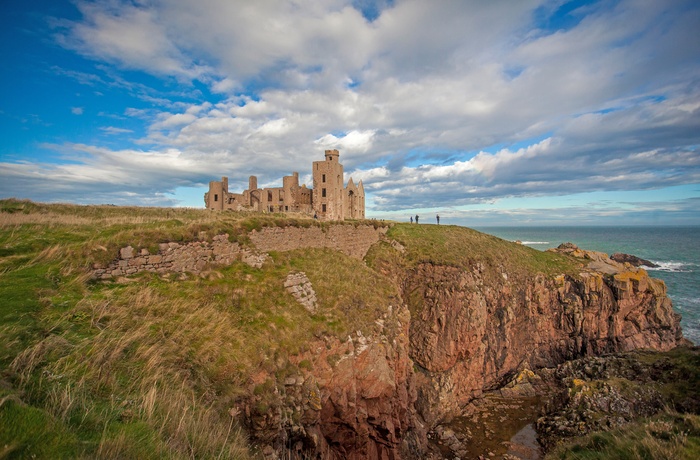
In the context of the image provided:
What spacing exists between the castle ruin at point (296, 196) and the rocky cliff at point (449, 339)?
10.4 metres

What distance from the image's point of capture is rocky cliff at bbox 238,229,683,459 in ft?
49.3

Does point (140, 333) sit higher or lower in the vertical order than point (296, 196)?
lower

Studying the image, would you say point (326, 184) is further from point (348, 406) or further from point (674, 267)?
point (674, 267)

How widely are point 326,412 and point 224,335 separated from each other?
244 inches

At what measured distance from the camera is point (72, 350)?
798 cm

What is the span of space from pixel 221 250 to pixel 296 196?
27734 millimetres

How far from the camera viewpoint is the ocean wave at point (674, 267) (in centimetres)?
7081

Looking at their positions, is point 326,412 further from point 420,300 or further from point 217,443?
point 420,300

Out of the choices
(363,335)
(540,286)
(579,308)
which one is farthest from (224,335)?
(579,308)

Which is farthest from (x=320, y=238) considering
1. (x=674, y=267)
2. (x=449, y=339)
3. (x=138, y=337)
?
(x=674, y=267)

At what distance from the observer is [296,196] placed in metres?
44.8

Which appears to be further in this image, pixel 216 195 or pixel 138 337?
pixel 216 195

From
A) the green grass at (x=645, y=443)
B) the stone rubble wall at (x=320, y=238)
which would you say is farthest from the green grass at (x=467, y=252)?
the green grass at (x=645, y=443)

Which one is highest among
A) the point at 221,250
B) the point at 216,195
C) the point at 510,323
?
the point at 216,195
